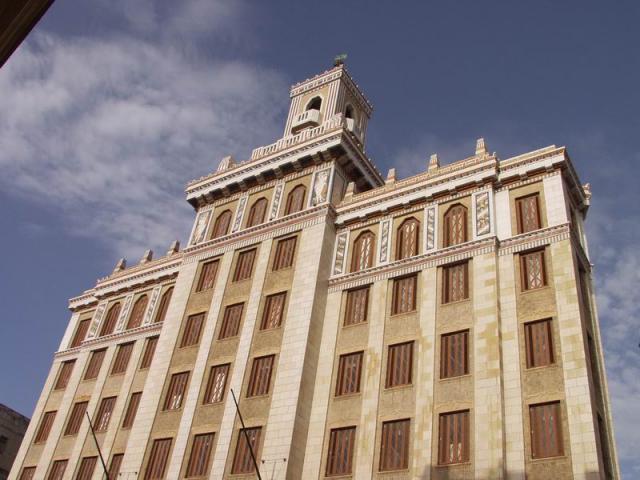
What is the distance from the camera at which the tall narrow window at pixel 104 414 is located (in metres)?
35.6

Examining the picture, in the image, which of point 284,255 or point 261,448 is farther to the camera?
point 284,255

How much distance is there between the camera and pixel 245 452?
27609 mm

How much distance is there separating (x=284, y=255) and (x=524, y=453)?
15556mm

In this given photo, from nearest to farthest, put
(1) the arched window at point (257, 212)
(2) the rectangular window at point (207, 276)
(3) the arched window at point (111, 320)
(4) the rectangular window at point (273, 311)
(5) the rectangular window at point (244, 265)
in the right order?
(4) the rectangular window at point (273, 311) < (5) the rectangular window at point (244, 265) < (2) the rectangular window at point (207, 276) < (1) the arched window at point (257, 212) < (3) the arched window at point (111, 320)

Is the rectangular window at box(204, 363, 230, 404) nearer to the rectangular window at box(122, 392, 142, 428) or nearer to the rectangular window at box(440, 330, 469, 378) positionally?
the rectangular window at box(122, 392, 142, 428)

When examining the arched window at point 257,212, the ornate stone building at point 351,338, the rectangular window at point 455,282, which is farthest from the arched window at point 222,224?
the rectangular window at point 455,282

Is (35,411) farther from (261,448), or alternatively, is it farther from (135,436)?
(261,448)

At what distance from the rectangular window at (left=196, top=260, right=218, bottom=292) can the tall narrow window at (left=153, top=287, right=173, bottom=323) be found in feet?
11.9

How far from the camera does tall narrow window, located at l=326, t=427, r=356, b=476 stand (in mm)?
25594

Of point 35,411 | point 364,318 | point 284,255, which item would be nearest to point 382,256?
point 364,318

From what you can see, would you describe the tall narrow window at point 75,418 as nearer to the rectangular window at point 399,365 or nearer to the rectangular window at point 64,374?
the rectangular window at point 64,374

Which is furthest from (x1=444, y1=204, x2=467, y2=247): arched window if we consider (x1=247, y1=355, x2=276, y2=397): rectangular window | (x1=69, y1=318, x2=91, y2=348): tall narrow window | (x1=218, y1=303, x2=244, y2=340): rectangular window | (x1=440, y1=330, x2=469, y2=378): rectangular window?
(x1=69, y1=318, x2=91, y2=348): tall narrow window

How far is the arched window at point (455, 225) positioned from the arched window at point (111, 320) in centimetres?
2172

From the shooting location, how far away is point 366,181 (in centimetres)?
3712
